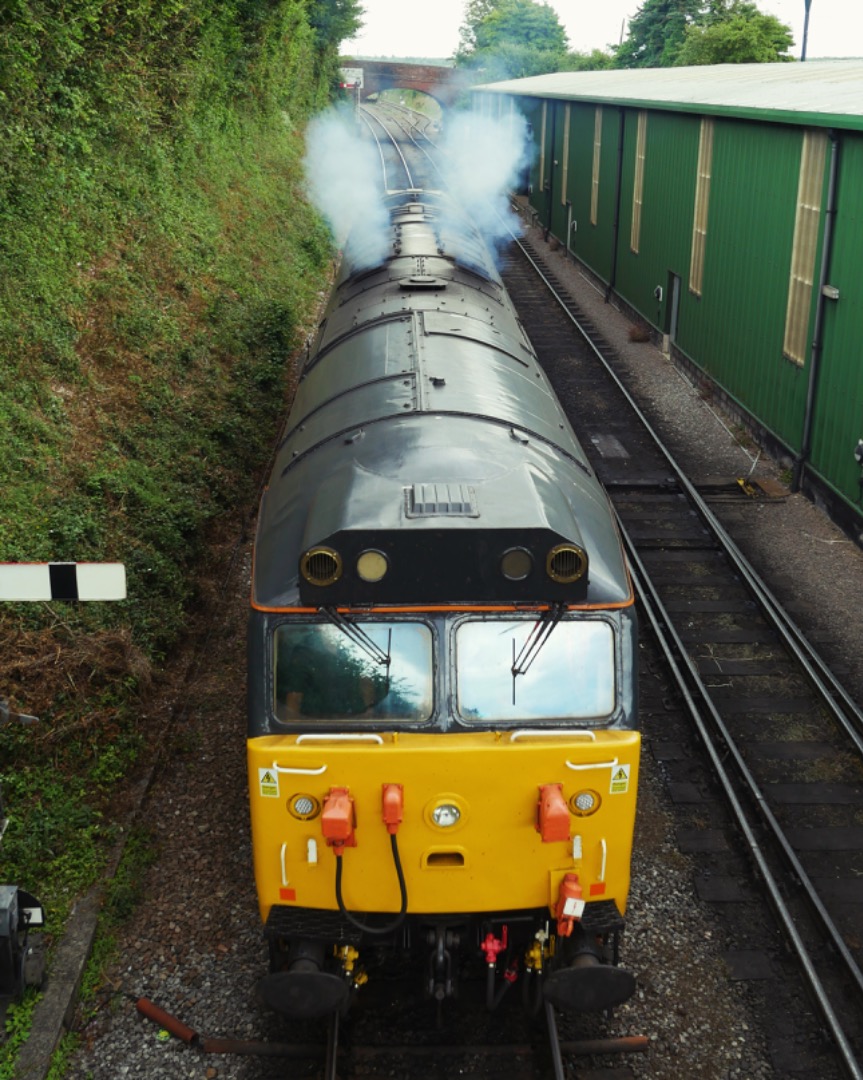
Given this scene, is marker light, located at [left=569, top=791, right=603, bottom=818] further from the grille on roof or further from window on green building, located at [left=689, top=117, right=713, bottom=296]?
window on green building, located at [left=689, top=117, right=713, bottom=296]

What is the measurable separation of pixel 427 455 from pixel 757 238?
1297cm

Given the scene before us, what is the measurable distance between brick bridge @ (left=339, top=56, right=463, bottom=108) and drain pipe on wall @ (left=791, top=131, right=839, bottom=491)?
7153 cm

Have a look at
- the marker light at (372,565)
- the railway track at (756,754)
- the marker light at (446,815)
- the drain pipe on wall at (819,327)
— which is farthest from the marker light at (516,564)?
the drain pipe on wall at (819,327)

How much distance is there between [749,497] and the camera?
15.1m

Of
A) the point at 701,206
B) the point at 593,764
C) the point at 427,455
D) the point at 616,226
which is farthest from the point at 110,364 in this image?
the point at 616,226

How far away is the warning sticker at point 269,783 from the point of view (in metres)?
5.60

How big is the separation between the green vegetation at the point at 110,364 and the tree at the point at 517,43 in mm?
60627

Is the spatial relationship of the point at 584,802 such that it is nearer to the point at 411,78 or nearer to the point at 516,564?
the point at 516,564

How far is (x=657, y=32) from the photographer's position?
2689 inches

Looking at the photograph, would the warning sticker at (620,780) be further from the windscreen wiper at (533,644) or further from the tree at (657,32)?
the tree at (657,32)

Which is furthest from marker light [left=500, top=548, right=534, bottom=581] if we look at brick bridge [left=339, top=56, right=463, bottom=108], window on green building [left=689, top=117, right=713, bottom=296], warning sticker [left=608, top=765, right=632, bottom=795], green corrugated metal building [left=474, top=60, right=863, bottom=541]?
brick bridge [left=339, top=56, right=463, bottom=108]

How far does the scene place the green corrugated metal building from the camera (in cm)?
1420

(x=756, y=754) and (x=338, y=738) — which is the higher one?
(x=338, y=738)

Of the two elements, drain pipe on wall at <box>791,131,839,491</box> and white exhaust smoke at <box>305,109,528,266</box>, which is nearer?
drain pipe on wall at <box>791,131,839,491</box>
